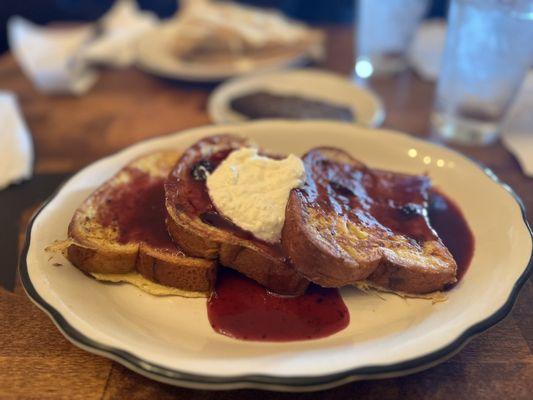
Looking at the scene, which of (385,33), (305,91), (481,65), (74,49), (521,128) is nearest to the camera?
(481,65)

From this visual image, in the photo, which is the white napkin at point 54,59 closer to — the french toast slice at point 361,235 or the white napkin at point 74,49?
the white napkin at point 74,49

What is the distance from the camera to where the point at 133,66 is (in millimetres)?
3895

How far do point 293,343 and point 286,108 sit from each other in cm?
174

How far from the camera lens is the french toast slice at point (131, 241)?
170 cm

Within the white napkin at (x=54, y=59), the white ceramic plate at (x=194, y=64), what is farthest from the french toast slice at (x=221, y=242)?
the white napkin at (x=54, y=59)

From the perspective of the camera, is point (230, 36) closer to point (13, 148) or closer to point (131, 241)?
point (13, 148)

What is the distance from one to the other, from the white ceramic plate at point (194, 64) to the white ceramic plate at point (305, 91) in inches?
5.3

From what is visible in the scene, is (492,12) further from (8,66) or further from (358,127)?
(8,66)

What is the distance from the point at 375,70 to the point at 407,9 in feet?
1.56

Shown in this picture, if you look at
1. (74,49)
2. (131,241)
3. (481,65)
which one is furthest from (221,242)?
(74,49)

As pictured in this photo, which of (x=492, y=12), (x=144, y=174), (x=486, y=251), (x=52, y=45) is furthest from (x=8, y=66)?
(x=486, y=251)

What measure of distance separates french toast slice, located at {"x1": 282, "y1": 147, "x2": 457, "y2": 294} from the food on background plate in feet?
6.79

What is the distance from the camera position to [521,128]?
2797 mm

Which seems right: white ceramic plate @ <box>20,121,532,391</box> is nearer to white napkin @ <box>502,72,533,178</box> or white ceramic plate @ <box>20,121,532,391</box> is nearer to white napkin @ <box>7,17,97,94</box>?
white napkin @ <box>502,72,533,178</box>
